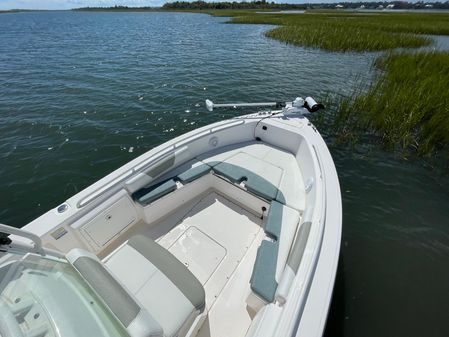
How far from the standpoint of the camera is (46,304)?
1285 millimetres

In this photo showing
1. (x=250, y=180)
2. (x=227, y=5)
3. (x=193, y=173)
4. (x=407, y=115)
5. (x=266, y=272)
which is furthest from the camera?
(x=227, y=5)

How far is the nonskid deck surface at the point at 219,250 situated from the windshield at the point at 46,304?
1446 millimetres

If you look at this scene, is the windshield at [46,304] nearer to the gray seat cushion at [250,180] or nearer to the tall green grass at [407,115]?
the gray seat cushion at [250,180]

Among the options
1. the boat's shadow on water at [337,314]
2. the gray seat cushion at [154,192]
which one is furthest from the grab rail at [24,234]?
the boat's shadow on water at [337,314]

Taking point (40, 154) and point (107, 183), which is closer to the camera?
point (107, 183)

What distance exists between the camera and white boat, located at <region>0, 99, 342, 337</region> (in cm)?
137

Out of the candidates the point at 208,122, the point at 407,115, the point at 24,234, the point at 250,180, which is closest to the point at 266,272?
the point at 250,180

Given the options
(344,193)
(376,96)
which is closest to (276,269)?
(344,193)

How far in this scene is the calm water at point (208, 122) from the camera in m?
3.26

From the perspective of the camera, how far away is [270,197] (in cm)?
310

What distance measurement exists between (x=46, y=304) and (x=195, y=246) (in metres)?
1.97

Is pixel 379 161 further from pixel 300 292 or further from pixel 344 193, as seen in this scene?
pixel 300 292

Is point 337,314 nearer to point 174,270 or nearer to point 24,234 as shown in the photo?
point 174,270

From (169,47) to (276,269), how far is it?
1890 centimetres
